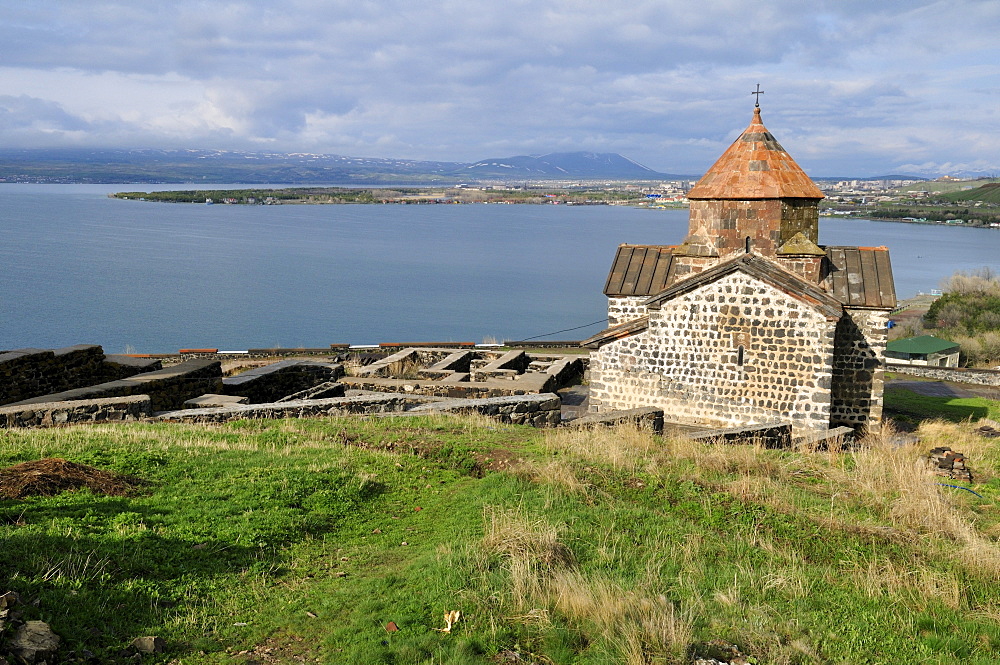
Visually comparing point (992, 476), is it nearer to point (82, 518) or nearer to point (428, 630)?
point (428, 630)

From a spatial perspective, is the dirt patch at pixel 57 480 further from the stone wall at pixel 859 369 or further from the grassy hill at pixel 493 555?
the stone wall at pixel 859 369

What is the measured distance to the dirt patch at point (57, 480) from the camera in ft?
19.7

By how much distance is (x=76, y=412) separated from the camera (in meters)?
9.88

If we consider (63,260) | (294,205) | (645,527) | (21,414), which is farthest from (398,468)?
(294,205)

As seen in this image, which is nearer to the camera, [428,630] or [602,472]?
[428,630]

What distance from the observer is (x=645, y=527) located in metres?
6.26

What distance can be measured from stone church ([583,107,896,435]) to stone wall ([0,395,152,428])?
8021mm

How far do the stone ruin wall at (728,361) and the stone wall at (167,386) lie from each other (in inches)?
283

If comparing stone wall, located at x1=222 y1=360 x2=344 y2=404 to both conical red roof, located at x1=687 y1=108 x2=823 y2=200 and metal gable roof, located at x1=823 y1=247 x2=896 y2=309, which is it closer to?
conical red roof, located at x1=687 y1=108 x2=823 y2=200

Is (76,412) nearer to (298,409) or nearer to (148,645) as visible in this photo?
(298,409)

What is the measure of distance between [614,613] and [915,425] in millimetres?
13817

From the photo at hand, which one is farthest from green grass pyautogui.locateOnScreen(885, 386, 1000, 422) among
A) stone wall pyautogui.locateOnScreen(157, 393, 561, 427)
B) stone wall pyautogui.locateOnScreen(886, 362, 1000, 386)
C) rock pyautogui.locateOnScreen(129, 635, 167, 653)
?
rock pyautogui.locateOnScreen(129, 635, 167, 653)

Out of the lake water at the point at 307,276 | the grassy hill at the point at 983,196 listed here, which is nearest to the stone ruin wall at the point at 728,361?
the lake water at the point at 307,276

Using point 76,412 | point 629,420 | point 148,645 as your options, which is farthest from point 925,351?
point 148,645
